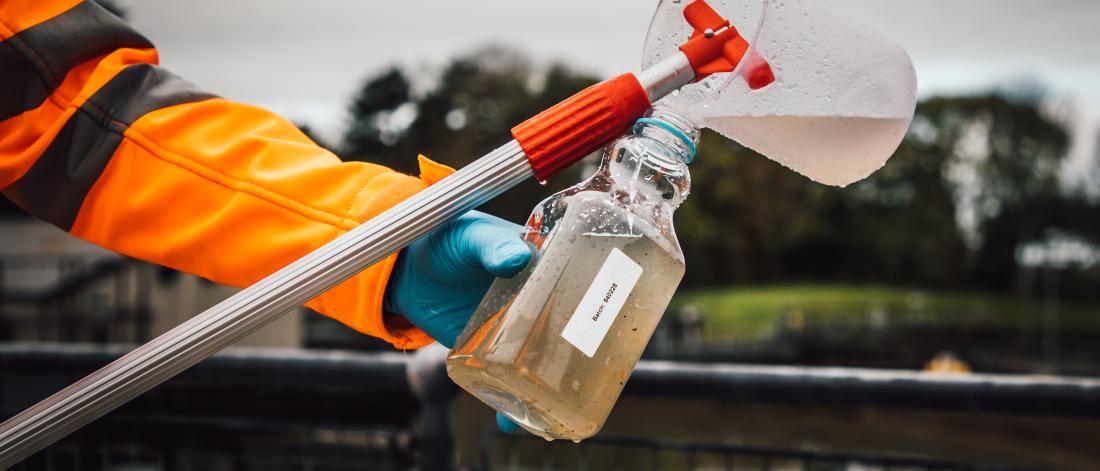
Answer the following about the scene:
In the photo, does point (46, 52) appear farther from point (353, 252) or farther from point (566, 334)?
point (566, 334)

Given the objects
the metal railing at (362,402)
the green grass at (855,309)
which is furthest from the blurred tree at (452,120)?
the green grass at (855,309)

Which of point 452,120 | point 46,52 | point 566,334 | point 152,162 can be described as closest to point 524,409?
point 566,334

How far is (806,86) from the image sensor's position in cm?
96

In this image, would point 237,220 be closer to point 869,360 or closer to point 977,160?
point 869,360

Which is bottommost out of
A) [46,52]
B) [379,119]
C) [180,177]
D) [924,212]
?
[924,212]

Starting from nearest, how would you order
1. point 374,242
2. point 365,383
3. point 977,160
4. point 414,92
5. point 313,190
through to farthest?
point 374,242
point 313,190
point 365,383
point 414,92
point 977,160

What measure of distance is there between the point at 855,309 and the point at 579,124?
34763mm

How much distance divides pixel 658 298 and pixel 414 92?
4.91 meters

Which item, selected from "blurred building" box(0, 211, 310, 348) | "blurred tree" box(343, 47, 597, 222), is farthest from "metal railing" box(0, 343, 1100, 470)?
"blurred building" box(0, 211, 310, 348)

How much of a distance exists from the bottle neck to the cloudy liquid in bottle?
4.4 inches

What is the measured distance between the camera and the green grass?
28812 millimetres

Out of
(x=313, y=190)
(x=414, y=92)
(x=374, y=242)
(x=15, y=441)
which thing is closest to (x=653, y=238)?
(x=374, y=242)

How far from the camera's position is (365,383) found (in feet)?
7.58

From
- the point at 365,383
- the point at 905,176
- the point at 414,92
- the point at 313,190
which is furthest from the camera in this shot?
the point at 905,176
